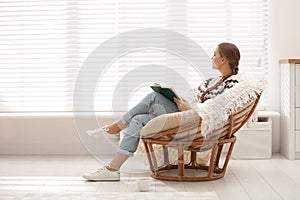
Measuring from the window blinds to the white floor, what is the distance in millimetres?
751

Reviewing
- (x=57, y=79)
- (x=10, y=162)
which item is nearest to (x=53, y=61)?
(x=57, y=79)

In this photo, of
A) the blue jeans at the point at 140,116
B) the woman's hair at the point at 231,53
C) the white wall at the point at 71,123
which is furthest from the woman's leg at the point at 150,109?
the white wall at the point at 71,123

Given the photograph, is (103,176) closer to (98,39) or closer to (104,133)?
(104,133)

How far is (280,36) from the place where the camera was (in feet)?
16.0

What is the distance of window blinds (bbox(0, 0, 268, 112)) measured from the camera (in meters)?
4.91

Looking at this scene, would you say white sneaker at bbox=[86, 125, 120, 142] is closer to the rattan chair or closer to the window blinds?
the rattan chair

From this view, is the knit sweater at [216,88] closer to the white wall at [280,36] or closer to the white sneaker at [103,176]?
the white sneaker at [103,176]

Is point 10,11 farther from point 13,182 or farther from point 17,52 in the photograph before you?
point 13,182

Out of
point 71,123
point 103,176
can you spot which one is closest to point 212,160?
point 103,176

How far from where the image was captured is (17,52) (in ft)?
16.5

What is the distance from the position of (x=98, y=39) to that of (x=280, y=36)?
64.4 inches

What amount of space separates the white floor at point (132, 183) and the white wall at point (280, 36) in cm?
74

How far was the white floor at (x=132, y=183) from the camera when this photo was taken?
3.30 metres

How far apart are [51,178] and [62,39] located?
1.63 m
